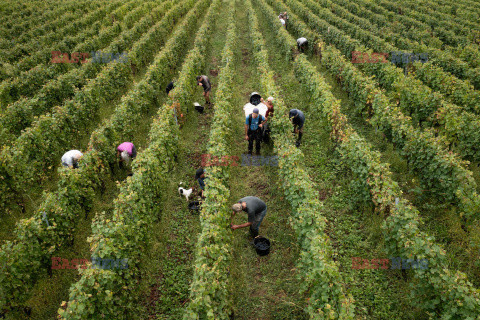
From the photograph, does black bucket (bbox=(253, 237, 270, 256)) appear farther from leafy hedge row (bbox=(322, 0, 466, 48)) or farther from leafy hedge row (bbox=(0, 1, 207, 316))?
leafy hedge row (bbox=(322, 0, 466, 48))

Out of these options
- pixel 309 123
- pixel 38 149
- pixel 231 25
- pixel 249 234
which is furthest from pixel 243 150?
pixel 231 25

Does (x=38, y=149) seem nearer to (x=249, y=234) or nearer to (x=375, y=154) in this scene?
(x=249, y=234)

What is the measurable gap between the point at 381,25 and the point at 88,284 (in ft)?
86.5

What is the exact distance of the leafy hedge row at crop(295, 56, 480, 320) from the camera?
4.70 metres

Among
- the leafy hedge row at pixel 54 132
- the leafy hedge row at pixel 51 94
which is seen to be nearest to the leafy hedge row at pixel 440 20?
the leafy hedge row at pixel 54 132

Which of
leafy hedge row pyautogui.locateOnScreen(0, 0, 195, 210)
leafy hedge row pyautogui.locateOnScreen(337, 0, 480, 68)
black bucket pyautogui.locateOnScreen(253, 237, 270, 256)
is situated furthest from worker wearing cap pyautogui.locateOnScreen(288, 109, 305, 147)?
leafy hedge row pyautogui.locateOnScreen(337, 0, 480, 68)

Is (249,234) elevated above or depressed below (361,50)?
below

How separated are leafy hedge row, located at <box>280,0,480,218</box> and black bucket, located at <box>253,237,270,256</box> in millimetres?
4468

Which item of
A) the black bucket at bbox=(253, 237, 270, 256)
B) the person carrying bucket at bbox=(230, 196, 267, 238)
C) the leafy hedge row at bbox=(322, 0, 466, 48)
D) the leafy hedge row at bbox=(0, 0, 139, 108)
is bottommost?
the black bucket at bbox=(253, 237, 270, 256)

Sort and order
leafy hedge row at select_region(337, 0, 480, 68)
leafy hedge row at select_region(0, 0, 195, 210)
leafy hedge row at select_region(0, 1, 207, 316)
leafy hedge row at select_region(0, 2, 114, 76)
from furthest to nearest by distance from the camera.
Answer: leafy hedge row at select_region(0, 2, 114, 76) → leafy hedge row at select_region(337, 0, 480, 68) → leafy hedge row at select_region(0, 0, 195, 210) → leafy hedge row at select_region(0, 1, 207, 316)

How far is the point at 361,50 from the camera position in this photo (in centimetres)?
1450

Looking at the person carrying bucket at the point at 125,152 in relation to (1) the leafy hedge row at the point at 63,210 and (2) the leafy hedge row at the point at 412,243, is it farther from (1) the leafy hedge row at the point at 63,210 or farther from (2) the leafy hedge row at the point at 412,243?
(2) the leafy hedge row at the point at 412,243

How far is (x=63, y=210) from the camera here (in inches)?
262

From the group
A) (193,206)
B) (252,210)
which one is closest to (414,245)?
(252,210)
